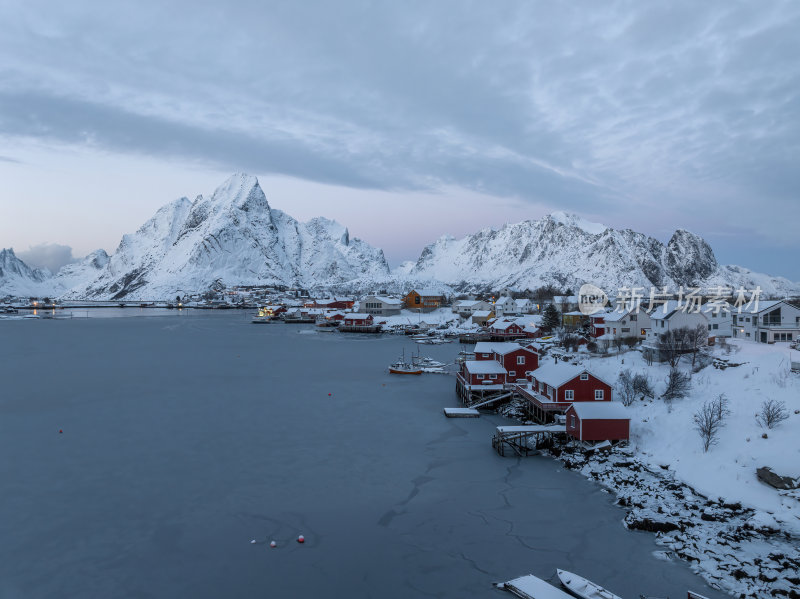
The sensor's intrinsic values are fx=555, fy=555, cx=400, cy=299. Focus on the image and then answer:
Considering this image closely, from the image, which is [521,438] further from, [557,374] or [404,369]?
[404,369]

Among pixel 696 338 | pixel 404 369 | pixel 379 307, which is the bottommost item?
pixel 404 369

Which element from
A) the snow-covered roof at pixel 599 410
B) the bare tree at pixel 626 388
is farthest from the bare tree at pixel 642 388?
the snow-covered roof at pixel 599 410

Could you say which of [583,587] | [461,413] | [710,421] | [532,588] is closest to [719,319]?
[710,421]

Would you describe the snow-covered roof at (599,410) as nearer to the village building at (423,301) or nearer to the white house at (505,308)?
the white house at (505,308)

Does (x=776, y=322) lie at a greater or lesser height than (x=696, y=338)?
greater

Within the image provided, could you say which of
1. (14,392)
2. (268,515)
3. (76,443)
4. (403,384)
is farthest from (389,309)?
(268,515)

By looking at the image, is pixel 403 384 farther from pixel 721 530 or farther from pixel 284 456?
pixel 721 530
